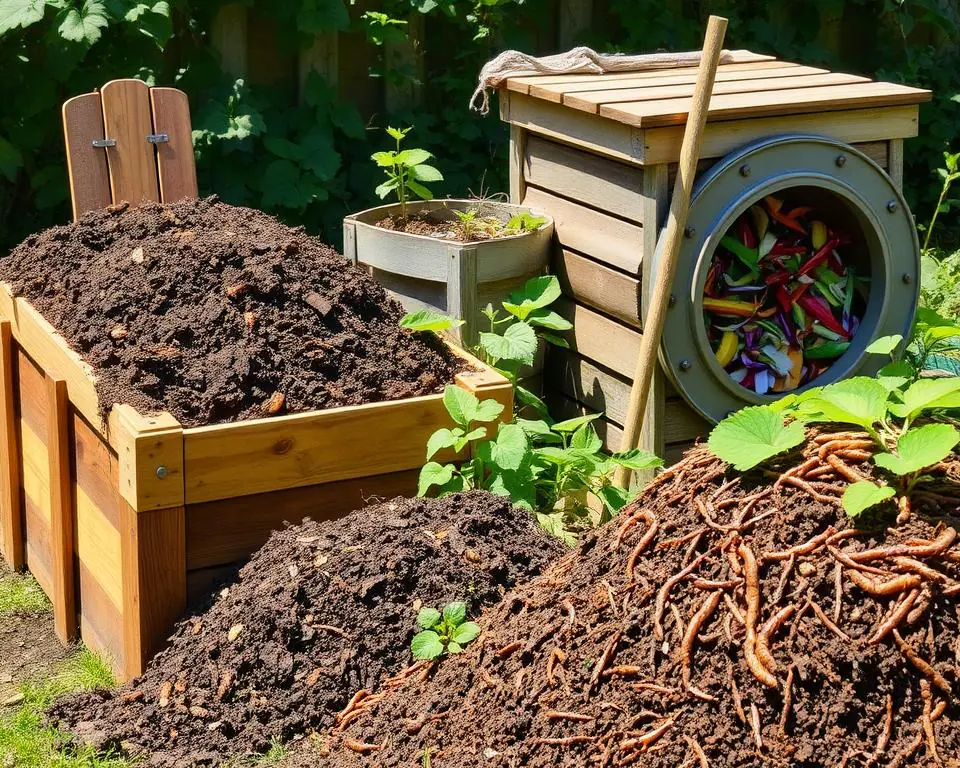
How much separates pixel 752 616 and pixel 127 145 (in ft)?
9.22

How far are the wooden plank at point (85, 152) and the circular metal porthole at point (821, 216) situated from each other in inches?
72.0

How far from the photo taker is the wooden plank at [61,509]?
339 centimetres

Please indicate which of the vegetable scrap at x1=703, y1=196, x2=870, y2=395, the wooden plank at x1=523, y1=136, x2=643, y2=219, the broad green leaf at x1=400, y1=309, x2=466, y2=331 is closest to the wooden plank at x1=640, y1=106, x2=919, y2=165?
the wooden plank at x1=523, y1=136, x2=643, y2=219

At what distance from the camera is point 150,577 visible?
2988 millimetres

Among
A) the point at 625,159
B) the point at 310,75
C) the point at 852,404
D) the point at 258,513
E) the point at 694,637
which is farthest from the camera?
the point at 310,75

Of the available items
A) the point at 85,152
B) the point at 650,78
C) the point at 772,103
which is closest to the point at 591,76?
the point at 650,78

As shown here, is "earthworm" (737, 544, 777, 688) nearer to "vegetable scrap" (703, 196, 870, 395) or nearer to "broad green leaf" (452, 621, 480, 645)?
"broad green leaf" (452, 621, 480, 645)

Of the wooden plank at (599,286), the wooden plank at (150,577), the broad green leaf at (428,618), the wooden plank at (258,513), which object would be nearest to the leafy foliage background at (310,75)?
the wooden plank at (599,286)

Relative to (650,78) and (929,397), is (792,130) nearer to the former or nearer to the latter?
(650,78)

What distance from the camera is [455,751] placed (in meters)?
2.43

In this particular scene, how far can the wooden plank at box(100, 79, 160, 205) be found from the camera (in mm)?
4148

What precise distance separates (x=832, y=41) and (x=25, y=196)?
13.4ft

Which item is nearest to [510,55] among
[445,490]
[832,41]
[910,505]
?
[445,490]

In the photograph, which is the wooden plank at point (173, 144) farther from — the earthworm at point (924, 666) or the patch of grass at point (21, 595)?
the earthworm at point (924, 666)
